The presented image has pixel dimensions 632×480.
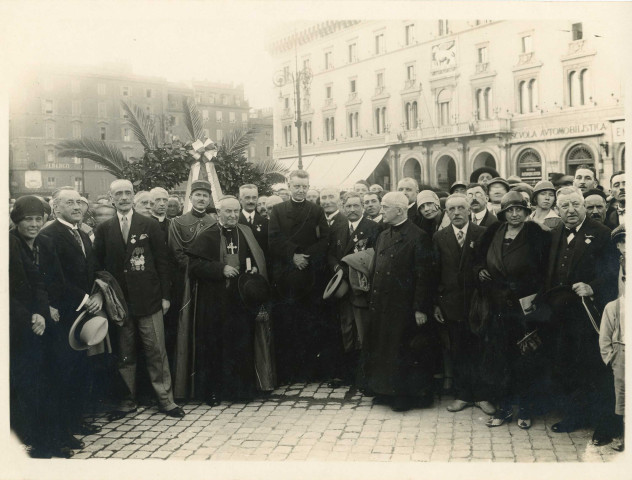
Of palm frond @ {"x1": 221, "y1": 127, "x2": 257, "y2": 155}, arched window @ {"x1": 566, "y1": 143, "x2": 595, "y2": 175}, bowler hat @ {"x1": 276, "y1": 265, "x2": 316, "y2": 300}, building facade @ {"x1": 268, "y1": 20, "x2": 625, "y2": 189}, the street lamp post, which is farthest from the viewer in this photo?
arched window @ {"x1": 566, "y1": 143, "x2": 595, "y2": 175}

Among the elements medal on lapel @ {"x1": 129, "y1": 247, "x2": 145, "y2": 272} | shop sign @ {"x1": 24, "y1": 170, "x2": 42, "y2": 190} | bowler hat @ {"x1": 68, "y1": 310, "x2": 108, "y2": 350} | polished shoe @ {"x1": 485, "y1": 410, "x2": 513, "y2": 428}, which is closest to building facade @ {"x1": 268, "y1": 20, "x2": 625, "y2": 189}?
polished shoe @ {"x1": 485, "y1": 410, "x2": 513, "y2": 428}

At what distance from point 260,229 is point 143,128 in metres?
2.53

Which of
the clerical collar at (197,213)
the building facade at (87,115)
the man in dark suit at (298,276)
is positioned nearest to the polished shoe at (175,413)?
the man in dark suit at (298,276)

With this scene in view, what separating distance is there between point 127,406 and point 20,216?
2026mm

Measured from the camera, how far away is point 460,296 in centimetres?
507

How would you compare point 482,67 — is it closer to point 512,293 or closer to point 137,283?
point 512,293

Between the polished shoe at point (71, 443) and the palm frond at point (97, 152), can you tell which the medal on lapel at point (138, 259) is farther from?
the palm frond at point (97, 152)

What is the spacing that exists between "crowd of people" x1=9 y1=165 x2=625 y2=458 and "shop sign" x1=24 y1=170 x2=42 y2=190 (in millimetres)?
227

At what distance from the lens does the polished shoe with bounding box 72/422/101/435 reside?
4.78 meters

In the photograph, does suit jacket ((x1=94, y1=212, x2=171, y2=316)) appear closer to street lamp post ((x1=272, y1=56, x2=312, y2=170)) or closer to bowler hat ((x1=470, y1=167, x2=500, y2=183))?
street lamp post ((x1=272, y1=56, x2=312, y2=170))

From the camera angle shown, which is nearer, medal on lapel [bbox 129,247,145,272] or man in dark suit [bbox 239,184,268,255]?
medal on lapel [bbox 129,247,145,272]

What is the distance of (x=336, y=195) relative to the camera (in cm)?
627

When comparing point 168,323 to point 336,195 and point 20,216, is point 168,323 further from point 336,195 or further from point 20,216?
point 336,195

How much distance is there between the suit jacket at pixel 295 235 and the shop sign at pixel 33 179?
231 cm
